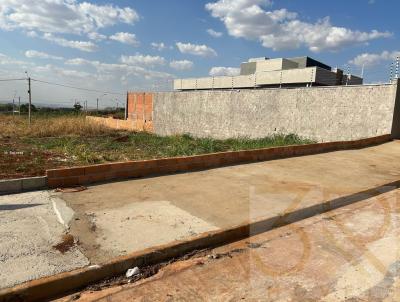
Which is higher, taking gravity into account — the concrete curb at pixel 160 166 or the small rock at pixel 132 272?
the concrete curb at pixel 160 166

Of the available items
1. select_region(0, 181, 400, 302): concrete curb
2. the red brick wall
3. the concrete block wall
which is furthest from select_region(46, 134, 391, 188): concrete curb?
the red brick wall

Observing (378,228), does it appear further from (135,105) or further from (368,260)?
(135,105)

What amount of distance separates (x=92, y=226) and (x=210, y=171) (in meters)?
3.60

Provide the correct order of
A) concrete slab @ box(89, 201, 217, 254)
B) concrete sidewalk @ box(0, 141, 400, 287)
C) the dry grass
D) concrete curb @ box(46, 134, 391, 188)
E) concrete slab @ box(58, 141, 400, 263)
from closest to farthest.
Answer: concrete sidewalk @ box(0, 141, 400, 287) → concrete slab @ box(89, 201, 217, 254) → concrete slab @ box(58, 141, 400, 263) → concrete curb @ box(46, 134, 391, 188) → the dry grass

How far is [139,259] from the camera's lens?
349cm

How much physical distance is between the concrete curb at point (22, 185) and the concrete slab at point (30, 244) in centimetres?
39

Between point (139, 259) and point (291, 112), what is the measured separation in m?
13.0

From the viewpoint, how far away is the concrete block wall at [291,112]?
12.9 m

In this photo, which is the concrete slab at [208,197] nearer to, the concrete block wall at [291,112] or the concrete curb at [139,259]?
the concrete curb at [139,259]

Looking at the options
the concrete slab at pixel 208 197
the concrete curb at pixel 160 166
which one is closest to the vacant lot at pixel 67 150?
the concrete curb at pixel 160 166

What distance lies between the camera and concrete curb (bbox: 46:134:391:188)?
5.78 meters

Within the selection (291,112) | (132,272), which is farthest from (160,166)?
(291,112)

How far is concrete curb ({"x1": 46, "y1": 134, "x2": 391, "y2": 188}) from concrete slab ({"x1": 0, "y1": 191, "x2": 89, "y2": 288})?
2.79ft

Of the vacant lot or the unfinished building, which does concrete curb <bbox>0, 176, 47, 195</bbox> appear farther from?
the unfinished building
